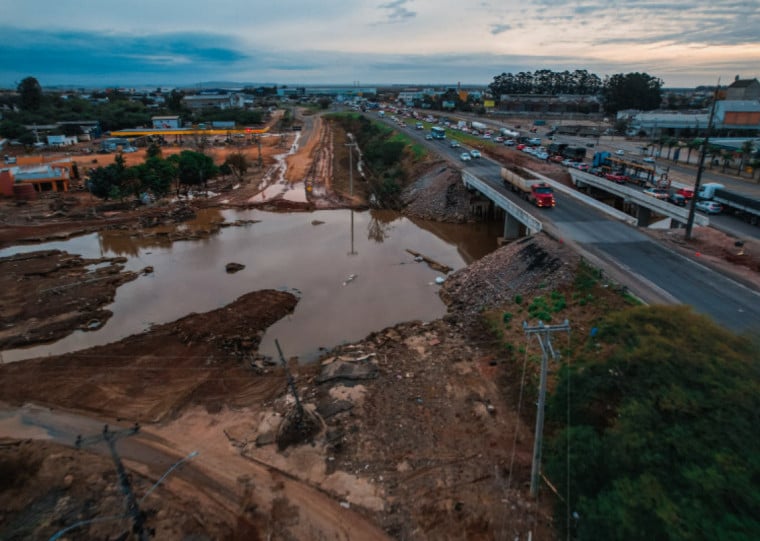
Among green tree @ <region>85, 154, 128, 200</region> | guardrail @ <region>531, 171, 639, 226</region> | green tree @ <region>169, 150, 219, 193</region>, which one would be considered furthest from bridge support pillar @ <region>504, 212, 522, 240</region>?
green tree @ <region>85, 154, 128, 200</region>

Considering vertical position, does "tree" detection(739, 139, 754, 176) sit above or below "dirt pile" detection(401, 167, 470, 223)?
above

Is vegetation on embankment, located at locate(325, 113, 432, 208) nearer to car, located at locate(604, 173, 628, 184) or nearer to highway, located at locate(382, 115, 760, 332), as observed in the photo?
car, located at locate(604, 173, 628, 184)

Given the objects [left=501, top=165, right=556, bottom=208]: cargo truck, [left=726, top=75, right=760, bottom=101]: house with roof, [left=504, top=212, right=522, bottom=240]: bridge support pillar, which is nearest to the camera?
[left=501, top=165, right=556, bottom=208]: cargo truck

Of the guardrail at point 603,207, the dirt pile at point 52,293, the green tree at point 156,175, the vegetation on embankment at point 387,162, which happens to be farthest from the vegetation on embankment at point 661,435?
the green tree at point 156,175

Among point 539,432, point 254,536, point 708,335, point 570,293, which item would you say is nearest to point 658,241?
point 570,293

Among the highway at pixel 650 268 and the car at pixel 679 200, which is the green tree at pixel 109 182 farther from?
the car at pixel 679 200
